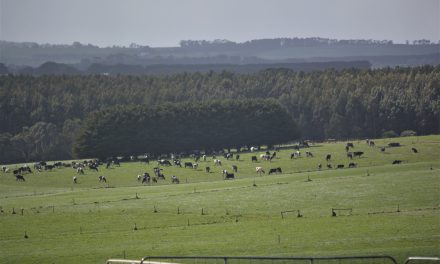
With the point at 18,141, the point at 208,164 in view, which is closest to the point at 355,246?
the point at 208,164

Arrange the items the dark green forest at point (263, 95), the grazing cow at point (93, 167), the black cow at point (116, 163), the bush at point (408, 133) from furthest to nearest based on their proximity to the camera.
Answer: the dark green forest at point (263, 95) < the bush at point (408, 133) < the black cow at point (116, 163) < the grazing cow at point (93, 167)

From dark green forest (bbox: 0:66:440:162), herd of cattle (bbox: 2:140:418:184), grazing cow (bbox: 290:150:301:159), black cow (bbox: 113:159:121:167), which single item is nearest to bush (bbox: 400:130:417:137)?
dark green forest (bbox: 0:66:440:162)

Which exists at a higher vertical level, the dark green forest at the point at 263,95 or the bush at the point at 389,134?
the dark green forest at the point at 263,95

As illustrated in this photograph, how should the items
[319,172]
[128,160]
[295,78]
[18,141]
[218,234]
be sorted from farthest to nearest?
1. [295,78]
2. [18,141]
3. [128,160]
4. [319,172]
5. [218,234]

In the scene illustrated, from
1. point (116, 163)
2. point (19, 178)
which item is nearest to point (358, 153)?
point (116, 163)

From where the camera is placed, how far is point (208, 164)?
103 meters

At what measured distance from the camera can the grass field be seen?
44.0 metres

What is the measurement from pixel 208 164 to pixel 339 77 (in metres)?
78.7

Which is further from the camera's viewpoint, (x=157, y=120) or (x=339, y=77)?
(x=339, y=77)

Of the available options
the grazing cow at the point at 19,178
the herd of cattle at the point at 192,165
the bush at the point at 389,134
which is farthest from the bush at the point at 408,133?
the grazing cow at the point at 19,178

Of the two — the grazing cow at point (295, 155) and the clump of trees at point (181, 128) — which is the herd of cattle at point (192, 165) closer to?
the grazing cow at point (295, 155)

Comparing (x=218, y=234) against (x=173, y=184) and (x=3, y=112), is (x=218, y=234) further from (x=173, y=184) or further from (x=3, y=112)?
(x=3, y=112)

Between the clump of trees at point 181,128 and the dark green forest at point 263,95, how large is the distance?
48.9 feet

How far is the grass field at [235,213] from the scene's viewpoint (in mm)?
43969
